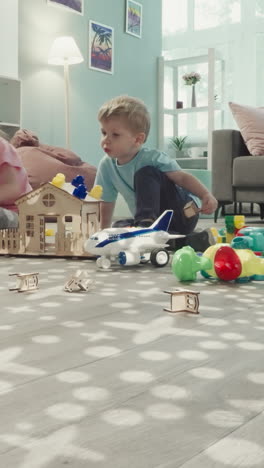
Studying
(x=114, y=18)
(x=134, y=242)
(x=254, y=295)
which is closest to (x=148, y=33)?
(x=114, y=18)

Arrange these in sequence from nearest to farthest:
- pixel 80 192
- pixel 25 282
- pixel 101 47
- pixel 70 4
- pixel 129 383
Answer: pixel 129 383, pixel 25 282, pixel 80 192, pixel 70 4, pixel 101 47

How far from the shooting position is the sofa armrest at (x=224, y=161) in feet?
12.0

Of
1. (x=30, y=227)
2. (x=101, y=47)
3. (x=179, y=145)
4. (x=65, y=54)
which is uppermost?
(x=101, y=47)

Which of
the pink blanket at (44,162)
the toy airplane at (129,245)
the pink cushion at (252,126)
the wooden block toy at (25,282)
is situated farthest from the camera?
the pink cushion at (252,126)

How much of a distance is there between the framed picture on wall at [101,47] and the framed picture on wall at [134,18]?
278 mm

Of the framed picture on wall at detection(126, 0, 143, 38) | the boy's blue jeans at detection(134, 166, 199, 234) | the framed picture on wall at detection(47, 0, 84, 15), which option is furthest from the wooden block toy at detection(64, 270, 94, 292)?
the framed picture on wall at detection(126, 0, 143, 38)

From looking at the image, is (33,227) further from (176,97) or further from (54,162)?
(176,97)

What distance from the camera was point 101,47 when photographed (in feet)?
16.2

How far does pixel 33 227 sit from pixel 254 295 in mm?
858

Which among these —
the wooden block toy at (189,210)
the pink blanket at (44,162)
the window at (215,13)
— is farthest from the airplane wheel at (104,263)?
the window at (215,13)

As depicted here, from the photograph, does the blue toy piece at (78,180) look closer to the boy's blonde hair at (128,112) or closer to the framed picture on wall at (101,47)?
the boy's blonde hair at (128,112)

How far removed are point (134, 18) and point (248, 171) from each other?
2540mm

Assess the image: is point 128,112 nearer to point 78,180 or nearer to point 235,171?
point 78,180

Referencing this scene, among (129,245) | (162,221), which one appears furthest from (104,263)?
(162,221)
